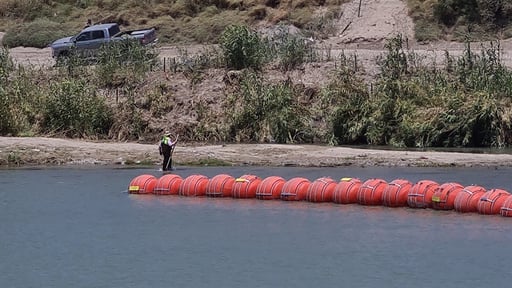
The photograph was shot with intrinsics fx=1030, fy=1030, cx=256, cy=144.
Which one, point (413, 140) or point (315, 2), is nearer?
point (413, 140)

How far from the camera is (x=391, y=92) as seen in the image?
3828cm

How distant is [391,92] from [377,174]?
353 inches

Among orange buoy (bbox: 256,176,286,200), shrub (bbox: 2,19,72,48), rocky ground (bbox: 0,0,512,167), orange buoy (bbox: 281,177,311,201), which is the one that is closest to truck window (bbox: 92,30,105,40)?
rocky ground (bbox: 0,0,512,167)

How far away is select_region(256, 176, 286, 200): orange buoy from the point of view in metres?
26.0

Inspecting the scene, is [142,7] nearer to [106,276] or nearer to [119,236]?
[119,236]

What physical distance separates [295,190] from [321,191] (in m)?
0.74

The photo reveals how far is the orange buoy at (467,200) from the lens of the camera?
23.2 metres

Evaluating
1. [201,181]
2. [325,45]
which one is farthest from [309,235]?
[325,45]

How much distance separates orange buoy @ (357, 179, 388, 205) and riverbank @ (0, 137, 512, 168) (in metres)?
7.07

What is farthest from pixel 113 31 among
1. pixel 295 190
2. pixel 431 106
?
pixel 295 190

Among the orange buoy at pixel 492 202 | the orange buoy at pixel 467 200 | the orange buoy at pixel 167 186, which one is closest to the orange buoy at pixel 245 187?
the orange buoy at pixel 167 186

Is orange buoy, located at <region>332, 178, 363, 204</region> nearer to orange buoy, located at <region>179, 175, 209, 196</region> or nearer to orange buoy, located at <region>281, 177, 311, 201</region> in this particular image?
orange buoy, located at <region>281, 177, 311, 201</region>

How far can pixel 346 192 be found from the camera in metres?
25.0

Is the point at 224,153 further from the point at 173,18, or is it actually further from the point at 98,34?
the point at 173,18
